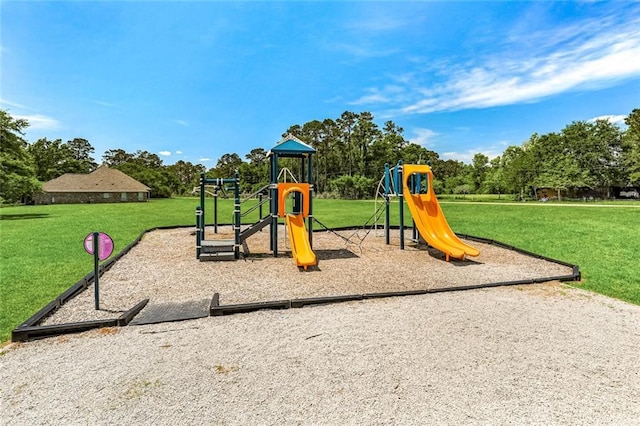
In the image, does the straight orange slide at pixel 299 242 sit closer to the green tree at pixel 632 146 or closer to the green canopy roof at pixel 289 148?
the green canopy roof at pixel 289 148

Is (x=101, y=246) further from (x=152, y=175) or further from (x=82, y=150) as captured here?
(x=82, y=150)

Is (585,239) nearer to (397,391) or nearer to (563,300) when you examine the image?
(563,300)

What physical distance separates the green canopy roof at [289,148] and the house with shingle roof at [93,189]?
4249cm

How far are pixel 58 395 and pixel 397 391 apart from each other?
8.23ft

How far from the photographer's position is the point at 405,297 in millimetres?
4840

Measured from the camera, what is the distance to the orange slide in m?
7.66

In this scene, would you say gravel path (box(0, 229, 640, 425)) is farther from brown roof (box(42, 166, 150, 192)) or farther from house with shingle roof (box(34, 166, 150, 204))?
brown roof (box(42, 166, 150, 192))

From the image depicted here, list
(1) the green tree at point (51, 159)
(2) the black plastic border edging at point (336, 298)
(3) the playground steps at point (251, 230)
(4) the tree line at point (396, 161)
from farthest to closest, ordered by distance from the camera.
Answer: (1) the green tree at point (51, 159)
(4) the tree line at point (396, 161)
(3) the playground steps at point (251, 230)
(2) the black plastic border edging at point (336, 298)

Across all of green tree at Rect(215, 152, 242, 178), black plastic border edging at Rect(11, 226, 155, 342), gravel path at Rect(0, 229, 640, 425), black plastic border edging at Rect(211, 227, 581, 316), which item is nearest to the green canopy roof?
gravel path at Rect(0, 229, 640, 425)

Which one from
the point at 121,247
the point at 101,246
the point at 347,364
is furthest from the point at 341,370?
the point at 121,247

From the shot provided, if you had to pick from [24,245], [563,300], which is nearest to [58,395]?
[563,300]

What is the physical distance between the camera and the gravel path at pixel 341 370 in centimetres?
231

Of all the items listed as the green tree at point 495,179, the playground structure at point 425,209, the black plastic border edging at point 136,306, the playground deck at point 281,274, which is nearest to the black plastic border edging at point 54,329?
the black plastic border edging at point 136,306

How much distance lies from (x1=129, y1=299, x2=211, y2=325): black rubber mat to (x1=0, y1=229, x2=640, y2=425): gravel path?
160 millimetres
